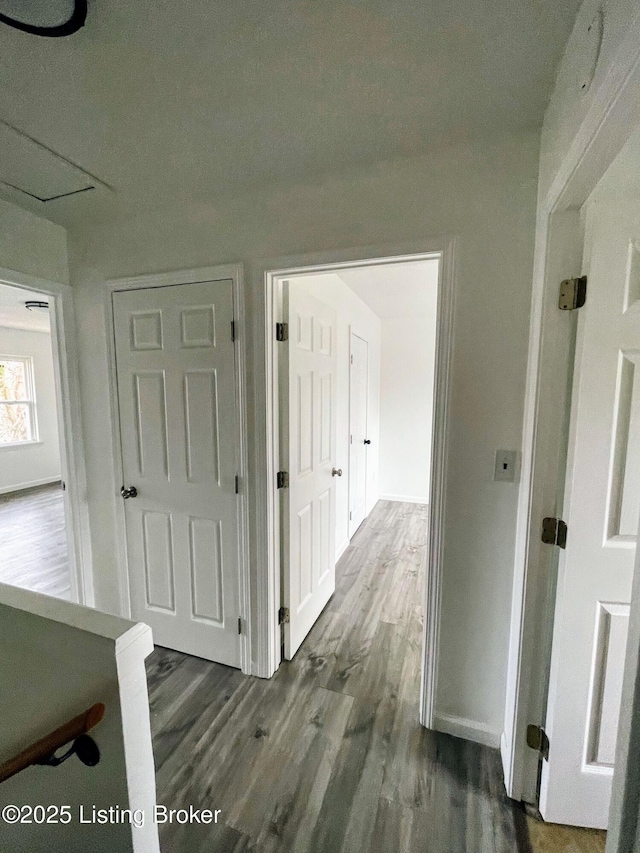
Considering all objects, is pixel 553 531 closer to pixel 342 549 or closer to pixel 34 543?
pixel 342 549

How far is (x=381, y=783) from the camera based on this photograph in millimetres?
1333

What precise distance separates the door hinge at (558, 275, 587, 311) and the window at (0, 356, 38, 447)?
6820mm

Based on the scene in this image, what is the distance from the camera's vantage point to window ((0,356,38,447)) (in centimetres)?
527

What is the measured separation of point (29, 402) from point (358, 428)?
5.44 m

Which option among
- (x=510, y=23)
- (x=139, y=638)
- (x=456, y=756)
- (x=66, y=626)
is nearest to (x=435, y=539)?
(x=456, y=756)

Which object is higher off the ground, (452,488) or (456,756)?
(452,488)

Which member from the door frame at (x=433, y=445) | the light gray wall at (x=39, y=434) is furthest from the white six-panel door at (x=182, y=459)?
the light gray wall at (x=39, y=434)

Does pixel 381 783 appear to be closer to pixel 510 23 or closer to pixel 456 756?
pixel 456 756

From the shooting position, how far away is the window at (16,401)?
5273 mm

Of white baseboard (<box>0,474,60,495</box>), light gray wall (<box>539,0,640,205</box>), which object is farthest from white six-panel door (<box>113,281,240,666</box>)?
white baseboard (<box>0,474,60,495</box>)

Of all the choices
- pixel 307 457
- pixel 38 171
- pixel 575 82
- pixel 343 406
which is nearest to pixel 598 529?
pixel 575 82

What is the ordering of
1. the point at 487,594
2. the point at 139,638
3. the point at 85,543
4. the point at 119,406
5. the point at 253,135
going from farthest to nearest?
the point at 85,543 → the point at 119,406 → the point at 487,594 → the point at 253,135 → the point at 139,638

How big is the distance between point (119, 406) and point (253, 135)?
1495 millimetres

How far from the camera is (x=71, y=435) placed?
6.83 feet
